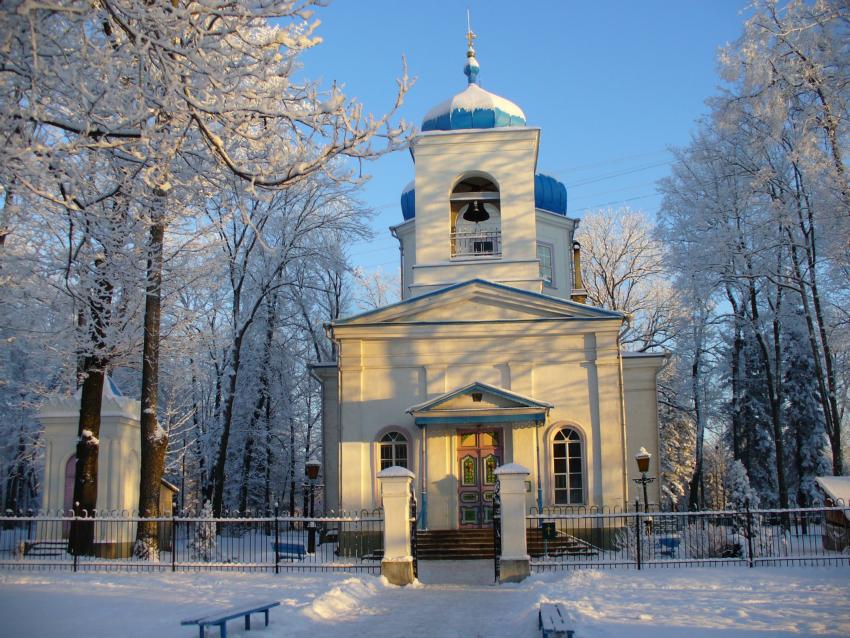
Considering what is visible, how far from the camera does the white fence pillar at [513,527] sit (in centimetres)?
1449

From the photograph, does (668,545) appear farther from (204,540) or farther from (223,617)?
(223,617)

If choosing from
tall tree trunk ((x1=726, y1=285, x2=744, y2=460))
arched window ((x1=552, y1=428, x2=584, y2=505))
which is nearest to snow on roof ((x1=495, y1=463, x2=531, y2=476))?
arched window ((x1=552, y1=428, x2=584, y2=505))

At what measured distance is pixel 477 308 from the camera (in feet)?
68.2

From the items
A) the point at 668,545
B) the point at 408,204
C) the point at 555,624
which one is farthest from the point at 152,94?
the point at 408,204

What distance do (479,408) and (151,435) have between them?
6937 millimetres

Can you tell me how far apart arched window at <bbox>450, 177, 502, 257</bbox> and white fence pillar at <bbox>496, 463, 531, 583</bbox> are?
9081mm

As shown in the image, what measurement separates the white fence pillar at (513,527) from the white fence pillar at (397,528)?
157cm

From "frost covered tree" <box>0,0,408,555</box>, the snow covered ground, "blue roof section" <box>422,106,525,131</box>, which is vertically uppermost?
"blue roof section" <box>422,106,525,131</box>

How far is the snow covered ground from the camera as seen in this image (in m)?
9.49

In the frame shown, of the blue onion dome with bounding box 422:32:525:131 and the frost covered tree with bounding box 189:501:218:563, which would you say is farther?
the blue onion dome with bounding box 422:32:525:131

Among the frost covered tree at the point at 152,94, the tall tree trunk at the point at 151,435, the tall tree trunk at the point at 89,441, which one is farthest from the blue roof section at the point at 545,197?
the frost covered tree at the point at 152,94

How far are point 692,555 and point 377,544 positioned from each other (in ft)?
22.5

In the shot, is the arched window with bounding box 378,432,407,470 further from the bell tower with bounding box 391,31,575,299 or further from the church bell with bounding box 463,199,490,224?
the church bell with bounding box 463,199,490,224

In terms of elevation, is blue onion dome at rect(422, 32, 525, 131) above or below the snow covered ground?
above
